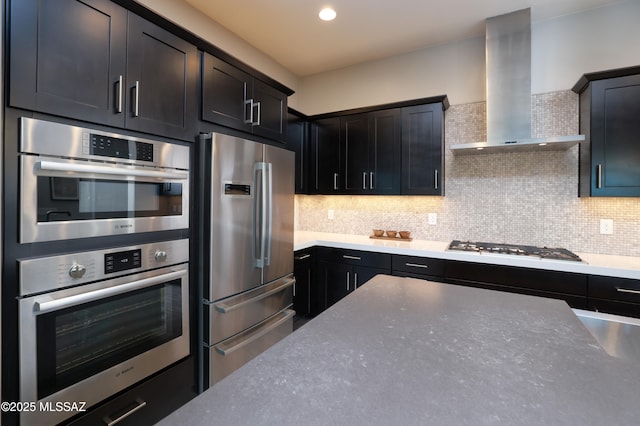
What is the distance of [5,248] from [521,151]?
3504 millimetres

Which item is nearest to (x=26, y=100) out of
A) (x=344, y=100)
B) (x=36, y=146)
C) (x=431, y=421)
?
(x=36, y=146)

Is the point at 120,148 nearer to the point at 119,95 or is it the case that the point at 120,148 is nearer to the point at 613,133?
the point at 119,95

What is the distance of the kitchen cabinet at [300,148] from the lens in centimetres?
330

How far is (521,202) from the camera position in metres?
2.73

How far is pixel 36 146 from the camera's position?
122cm

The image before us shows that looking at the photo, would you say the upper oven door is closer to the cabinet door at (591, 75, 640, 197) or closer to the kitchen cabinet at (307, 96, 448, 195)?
the kitchen cabinet at (307, 96, 448, 195)

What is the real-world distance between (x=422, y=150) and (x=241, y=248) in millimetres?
1939

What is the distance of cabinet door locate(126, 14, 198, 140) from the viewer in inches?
61.2

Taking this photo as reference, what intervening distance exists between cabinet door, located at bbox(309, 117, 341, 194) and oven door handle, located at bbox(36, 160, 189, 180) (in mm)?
1838

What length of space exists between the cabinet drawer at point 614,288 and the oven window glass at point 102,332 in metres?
2.74

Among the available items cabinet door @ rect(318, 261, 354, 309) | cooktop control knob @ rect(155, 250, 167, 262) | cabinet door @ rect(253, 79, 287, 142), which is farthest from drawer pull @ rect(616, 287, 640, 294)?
cooktop control knob @ rect(155, 250, 167, 262)

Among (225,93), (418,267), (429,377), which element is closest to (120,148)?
(225,93)

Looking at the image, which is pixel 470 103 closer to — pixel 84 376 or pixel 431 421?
pixel 431 421

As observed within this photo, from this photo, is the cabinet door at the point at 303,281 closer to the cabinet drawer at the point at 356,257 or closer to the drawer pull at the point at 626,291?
the cabinet drawer at the point at 356,257
